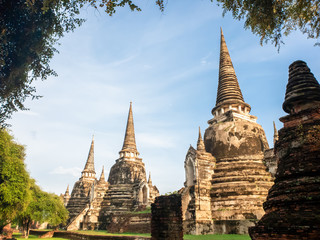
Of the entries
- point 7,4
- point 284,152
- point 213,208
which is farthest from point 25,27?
point 213,208

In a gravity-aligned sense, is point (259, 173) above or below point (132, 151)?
below

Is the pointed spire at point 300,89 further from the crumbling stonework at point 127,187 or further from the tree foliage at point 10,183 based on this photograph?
the crumbling stonework at point 127,187

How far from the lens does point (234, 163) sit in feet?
56.2

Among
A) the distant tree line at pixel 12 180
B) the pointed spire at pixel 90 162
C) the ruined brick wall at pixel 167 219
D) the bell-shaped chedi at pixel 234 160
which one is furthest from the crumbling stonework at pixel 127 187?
the ruined brick wall at pixel 167 219

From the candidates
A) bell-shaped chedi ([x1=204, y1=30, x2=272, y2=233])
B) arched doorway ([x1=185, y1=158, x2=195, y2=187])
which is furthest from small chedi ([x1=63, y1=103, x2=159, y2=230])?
bell-shaped chedi ([x1=204, y1=30, x2=272, y2=233])

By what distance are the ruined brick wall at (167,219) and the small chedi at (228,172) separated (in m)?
7.61

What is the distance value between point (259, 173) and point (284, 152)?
10701 mm

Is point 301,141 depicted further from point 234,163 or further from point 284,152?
point 234,163

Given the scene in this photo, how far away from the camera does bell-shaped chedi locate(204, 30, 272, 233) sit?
14.6 metres

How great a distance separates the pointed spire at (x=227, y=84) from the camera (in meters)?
20.9

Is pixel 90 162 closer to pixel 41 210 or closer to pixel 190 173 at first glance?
pixel 41 210

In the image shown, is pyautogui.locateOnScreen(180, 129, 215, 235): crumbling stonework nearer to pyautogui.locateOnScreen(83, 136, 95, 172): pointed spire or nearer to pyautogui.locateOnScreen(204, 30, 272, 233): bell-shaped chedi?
pyautogui.locateOnScreen(204, 30, 272, 233): bell-shaped chedi

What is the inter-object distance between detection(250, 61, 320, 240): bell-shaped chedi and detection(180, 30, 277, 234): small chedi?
334 inches

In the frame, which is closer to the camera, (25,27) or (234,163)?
(25,27)
